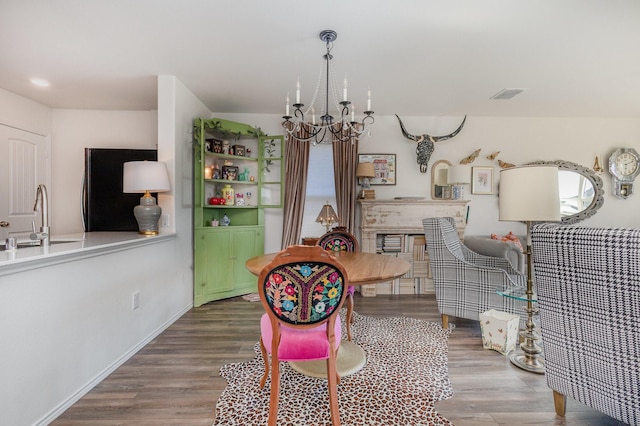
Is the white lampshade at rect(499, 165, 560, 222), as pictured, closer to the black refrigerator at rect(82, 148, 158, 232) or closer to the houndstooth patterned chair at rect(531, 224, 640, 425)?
the houndstooth patterned chair at rect(531, 224, 640, 425)

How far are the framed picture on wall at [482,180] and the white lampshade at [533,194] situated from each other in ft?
8.52

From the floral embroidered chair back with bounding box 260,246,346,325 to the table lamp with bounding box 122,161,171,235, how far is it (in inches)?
75.1

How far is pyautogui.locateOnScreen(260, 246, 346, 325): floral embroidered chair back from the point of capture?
139cm

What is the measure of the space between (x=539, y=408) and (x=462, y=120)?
3786mm

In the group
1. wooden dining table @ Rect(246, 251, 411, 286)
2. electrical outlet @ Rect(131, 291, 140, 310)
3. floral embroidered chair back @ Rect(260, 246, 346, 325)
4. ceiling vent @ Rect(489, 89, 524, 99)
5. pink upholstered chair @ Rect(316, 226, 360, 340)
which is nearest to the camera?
floral embroidered chair back @ Rect(260, 246, 346, 325)

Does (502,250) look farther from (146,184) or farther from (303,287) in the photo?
(146,184)

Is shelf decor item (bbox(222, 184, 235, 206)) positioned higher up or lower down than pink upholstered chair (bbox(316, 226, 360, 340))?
higher up

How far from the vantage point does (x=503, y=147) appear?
4.41 metres

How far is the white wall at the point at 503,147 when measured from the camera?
14.3 ft

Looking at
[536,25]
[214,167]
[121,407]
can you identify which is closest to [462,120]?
[536,25]

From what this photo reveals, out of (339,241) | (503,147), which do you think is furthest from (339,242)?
(503,147)

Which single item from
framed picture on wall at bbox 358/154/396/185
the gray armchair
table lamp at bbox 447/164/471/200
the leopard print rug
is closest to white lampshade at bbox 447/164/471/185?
table lamp at bbox 447/164/471/200

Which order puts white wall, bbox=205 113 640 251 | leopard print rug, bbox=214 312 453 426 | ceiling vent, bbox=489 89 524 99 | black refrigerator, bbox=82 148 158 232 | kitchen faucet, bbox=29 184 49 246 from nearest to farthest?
leopard print rug, bbox=214 312 453 426
kitchen faucet, bbox=29 184 49 246
ceiling vent, bbox=489 89 524 99
black refrigerator, bbox=82 148 158 232
white wall, bbox=205 113 640 251

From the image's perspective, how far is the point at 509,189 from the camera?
2.01 metres
